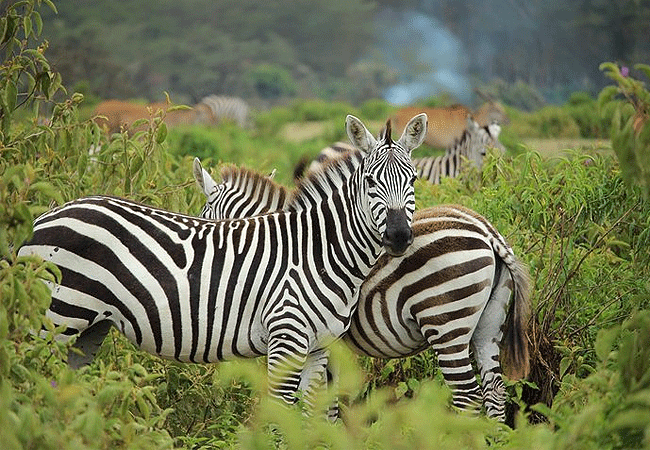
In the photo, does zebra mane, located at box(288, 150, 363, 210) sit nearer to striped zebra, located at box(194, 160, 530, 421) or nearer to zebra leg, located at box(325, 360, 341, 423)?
striped zebra, located at box(194, 160, 530, 421)

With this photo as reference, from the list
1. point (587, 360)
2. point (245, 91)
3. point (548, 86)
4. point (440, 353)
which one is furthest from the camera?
point (245, 91)

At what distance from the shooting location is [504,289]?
5359 mm

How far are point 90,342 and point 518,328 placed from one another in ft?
7.32

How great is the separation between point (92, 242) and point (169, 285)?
0.42m

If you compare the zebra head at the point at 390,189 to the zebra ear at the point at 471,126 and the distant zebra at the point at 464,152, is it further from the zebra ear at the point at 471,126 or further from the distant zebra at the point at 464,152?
the zebra ear at the point at 471,126

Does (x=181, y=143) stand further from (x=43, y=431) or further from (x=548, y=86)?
(x=548, y=86)

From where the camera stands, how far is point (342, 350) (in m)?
3.54

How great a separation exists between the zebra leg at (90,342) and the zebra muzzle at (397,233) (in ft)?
4.74

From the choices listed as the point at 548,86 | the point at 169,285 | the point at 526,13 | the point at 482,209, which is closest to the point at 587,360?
the point at 482,209

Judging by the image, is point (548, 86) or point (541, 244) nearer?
point (541, 244)

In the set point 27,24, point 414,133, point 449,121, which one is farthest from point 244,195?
point 449,121

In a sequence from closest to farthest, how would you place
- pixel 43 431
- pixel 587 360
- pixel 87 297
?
pixel 43 431 → pixel 87 297 → pixel 587 360

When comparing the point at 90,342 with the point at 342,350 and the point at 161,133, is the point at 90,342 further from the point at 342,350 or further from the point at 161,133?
the point at 342,350

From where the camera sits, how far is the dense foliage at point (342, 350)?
124 inches
